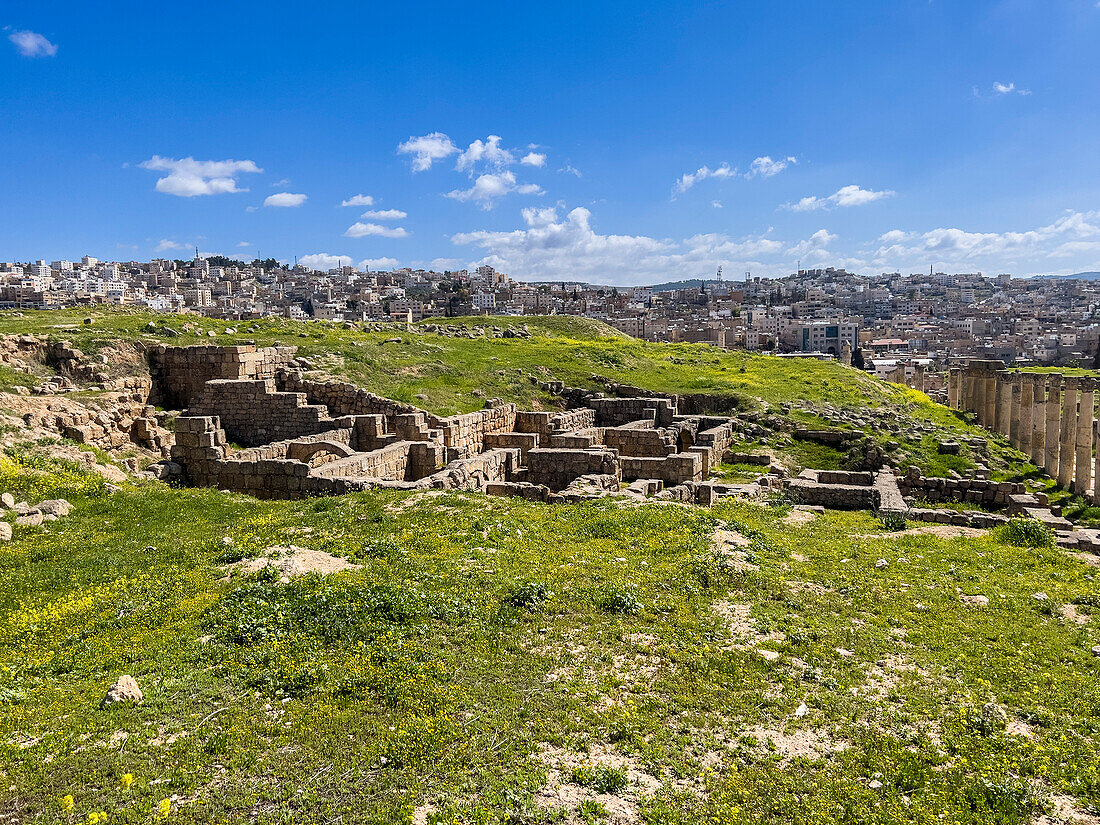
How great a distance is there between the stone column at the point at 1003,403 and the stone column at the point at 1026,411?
1921mm

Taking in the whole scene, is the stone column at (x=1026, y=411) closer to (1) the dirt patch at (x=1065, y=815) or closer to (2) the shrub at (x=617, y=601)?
(2) the shrub at (x=617, y=601)

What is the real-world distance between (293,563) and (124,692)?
12.0ft

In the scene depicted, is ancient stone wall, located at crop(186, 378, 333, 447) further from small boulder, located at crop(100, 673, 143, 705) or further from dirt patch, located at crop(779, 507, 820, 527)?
small boulder, located at crop(100, 673, 143, 705)

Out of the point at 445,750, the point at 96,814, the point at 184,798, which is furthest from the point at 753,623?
the point at 96,814

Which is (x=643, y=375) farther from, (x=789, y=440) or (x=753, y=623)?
(x=753, y=623)

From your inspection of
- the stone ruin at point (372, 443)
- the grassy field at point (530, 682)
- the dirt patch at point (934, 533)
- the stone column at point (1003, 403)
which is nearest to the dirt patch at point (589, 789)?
the grassy field at point (530, 682)

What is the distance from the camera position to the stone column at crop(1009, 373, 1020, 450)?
33969mm

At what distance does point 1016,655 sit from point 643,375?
101 feet

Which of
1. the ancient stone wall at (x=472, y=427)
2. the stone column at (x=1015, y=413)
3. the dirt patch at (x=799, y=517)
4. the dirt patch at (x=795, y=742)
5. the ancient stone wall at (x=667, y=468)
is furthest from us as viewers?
the stone column at (x=1015, y=413)

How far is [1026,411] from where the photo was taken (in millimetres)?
33250

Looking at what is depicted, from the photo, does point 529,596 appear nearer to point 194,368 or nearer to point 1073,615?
point 1073,615

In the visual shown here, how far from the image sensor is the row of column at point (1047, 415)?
83.8ft

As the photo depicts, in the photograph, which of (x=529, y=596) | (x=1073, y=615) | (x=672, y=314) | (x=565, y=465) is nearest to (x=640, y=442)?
(x=565, y=465)

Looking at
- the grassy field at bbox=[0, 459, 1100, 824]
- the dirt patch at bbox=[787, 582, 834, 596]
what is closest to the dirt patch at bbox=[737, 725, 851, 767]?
the grassy field at bbox=[0, 459, 1100, 824]
